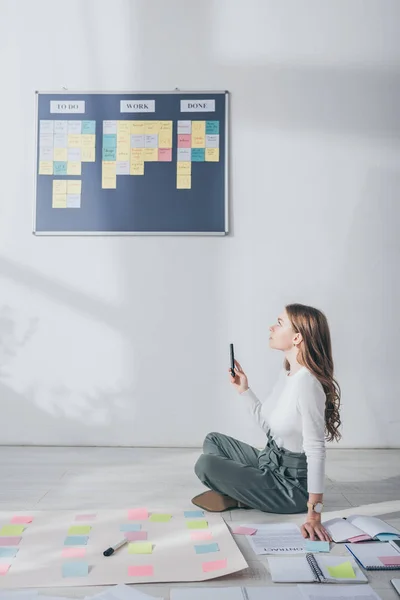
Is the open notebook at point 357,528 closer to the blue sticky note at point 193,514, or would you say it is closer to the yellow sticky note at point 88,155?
the blue sticky note at point 193,514

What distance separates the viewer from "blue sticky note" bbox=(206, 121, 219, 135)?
115 inches

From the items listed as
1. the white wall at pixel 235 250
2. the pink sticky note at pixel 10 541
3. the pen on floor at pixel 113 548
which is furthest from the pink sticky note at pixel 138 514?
the white wall at pixel 235 250

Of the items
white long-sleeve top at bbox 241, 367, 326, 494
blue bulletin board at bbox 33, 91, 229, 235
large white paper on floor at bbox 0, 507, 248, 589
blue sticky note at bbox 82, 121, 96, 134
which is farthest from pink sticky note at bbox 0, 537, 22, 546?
blue sticky note at bbox 82, 121, 96, 134

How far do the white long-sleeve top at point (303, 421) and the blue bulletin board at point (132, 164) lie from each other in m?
1.19

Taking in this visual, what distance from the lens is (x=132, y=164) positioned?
293 centimetres

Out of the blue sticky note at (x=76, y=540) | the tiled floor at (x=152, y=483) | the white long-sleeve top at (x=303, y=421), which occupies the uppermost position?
the white long-sleeve top at (x=303, y=421)

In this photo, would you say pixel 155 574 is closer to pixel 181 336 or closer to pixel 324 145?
pixel 181 336

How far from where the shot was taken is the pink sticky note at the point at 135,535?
165 cm

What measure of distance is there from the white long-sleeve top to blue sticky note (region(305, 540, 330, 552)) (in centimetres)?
13

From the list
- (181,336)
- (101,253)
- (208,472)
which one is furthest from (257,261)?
(208,472)

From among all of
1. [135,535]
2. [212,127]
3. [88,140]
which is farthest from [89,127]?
[135,535]

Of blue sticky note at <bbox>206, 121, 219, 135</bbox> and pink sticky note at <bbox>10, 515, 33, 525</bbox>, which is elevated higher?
blue sticky note at <bbox>206, 121, 219, 135</bbox>

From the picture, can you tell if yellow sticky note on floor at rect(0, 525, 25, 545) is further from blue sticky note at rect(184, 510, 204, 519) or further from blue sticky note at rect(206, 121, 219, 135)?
blue sticky note at rect(206, 121, 219, 135)

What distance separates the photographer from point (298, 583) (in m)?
1.38
